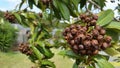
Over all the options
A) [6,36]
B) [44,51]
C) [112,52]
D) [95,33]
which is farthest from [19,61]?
[95,33]

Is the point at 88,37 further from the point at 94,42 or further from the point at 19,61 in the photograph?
the point at 19,61

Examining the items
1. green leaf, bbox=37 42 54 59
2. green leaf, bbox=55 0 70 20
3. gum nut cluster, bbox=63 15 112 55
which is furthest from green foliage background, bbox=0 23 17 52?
gum nut cluster, bbox=63 15 112 55

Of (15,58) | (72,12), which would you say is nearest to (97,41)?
(72,12)

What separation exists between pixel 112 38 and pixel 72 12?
38 cm

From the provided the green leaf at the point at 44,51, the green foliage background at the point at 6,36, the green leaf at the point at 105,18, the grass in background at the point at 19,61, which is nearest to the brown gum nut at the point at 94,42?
the green leaf at the point at 105,18

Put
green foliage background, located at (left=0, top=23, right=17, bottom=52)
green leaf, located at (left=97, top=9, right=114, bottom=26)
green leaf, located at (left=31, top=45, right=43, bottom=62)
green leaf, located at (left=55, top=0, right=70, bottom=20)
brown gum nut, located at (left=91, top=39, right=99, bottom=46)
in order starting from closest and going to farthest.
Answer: brown gum nut, located at (left=91, top=39, right=99, bottom=46), green leaf, located at (left=97, top=9, right=114, bottom=26), green leaf, located at (left=55, top=0, right=70, bottom=20), green leaf, located at (left=31, top=45, right=43, bottom=62), green foliage background, located at (left=0, top=23, right=17, bottom=52)

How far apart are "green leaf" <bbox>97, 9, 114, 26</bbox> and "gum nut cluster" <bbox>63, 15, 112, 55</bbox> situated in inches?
1.4

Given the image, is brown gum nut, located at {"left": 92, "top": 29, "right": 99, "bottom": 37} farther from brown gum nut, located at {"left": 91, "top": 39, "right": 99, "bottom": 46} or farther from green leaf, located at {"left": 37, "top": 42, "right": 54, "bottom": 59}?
green leaf, located at {"left": 37, "top": 42, "right": 54, "bottom": 59}

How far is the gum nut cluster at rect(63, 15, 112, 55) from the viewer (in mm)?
906

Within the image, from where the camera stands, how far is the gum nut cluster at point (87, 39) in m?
0.91

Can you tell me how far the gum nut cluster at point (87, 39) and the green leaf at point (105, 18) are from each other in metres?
0.04

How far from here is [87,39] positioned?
3.00 ft

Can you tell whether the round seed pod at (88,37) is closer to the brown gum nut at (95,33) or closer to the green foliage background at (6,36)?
the brown gum nut at (95,33)

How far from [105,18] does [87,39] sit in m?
0.15
